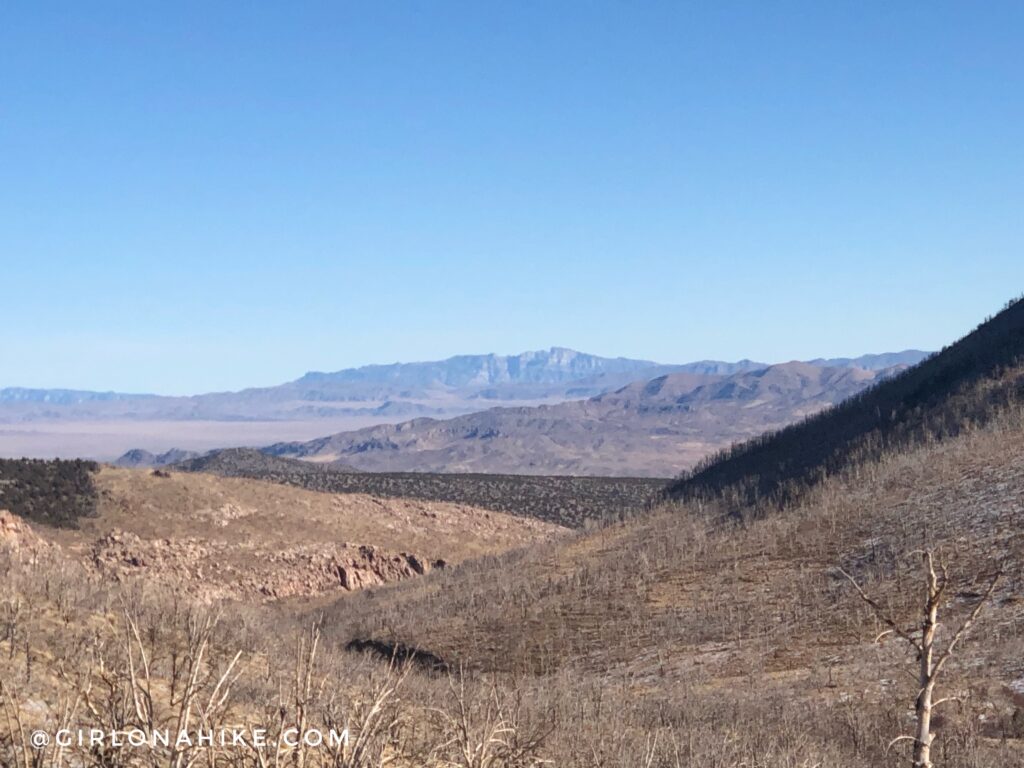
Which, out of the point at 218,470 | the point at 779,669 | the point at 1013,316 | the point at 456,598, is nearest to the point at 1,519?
the point at 456,598

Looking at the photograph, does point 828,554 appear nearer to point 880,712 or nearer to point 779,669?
point 779,669

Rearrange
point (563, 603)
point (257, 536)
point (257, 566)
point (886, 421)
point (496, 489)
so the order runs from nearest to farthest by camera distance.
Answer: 1. point (563, 603)
2. point (257, 566)
3. point (257, 536)
4. point (886, 421)
5. point (496, 489)

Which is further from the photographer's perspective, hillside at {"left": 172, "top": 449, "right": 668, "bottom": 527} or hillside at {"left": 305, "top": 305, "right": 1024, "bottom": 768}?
hillside at {"left": 172, "top": 449, "right": 668, "bottom": 527}

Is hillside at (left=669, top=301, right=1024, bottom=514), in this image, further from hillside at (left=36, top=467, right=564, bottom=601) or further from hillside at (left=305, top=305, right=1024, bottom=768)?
hillside at (left=36, top=467, right=564, bottom=601)

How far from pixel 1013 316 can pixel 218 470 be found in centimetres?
6115

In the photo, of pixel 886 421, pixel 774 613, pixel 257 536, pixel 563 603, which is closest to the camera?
pixel 774 613

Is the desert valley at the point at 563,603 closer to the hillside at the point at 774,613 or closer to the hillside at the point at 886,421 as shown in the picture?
the hillside at the point at 774,613

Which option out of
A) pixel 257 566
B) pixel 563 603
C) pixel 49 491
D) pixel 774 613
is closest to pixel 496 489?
pixel 257 566

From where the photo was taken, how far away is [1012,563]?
88.2ft

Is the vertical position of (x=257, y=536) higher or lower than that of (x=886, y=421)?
lower

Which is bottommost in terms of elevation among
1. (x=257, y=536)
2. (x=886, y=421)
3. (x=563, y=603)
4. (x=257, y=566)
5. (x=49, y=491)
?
(x=563, y=603)

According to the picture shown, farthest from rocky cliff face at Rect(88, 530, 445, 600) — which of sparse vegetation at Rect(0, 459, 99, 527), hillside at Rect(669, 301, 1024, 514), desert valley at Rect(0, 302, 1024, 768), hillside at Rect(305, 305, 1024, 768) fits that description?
hillside at Rect(669, 301, 1024, 514)

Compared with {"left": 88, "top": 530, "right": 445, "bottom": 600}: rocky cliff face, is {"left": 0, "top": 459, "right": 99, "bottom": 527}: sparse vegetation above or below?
above

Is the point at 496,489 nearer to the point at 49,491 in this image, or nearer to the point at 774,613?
the point at 49,491
